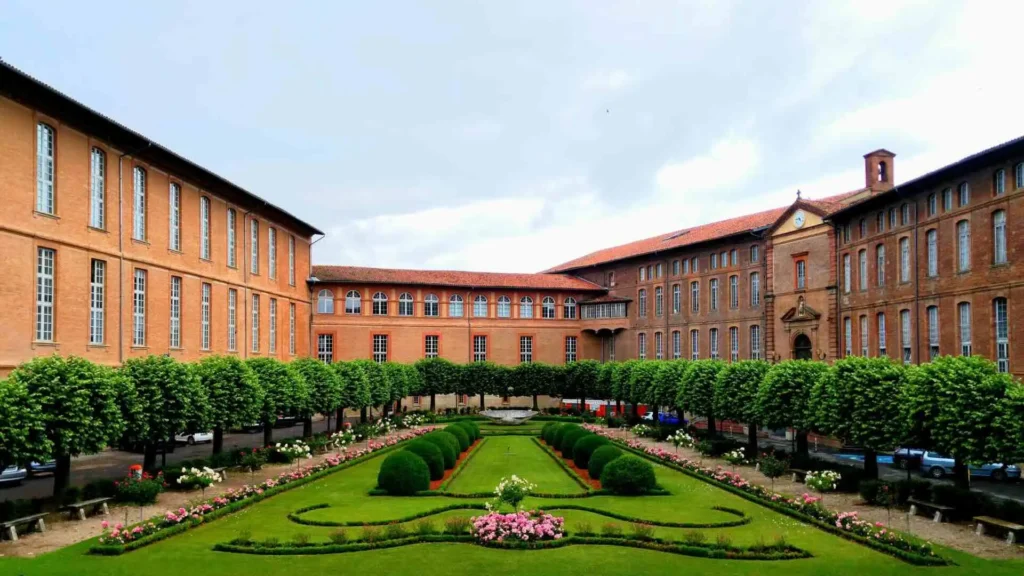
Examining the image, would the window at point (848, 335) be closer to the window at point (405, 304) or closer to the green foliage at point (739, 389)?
the green foliage at point (739, 389)

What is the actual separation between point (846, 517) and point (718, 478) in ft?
28.5

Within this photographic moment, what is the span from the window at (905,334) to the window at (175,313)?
34.0 metres

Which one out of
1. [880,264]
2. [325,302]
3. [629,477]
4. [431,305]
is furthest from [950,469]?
[325,302]

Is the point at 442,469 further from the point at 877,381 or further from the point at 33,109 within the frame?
the point at 33,109

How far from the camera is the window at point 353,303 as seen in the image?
6291cm

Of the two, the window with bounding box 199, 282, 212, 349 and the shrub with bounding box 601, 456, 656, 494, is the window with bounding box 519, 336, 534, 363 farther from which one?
the shrub with bounding box 601, 456, 656, 494

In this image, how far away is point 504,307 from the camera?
68.3m

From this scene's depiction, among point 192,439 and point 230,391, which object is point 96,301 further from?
point 192,439

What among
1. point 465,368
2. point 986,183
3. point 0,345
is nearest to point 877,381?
point 986,183

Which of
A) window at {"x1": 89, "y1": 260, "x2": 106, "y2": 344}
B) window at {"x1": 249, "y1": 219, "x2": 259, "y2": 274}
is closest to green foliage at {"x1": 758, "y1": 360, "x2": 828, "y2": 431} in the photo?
window at {"x1": 89, "y1": 260, "x2": 106, "y2": 344}

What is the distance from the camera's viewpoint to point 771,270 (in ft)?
163

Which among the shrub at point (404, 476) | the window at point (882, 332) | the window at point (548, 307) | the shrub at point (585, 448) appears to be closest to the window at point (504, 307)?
the window at point (548, 307)

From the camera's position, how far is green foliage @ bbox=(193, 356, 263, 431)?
94.2 feet

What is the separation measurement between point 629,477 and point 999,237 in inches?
738
